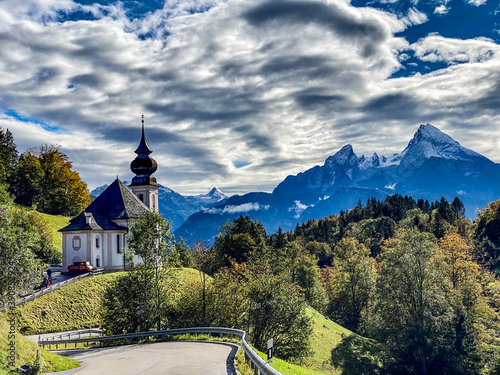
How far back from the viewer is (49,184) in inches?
3930

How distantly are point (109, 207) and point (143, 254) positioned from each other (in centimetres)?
3219

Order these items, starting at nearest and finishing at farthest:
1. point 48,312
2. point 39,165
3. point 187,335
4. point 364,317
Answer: point 187,335 < point 48,312 < point 364,317 < point 39,165

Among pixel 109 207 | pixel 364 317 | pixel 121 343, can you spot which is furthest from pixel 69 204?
pixel 121 343

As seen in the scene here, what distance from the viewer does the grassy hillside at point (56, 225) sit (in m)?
73.1

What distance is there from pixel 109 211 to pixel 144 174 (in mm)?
15169

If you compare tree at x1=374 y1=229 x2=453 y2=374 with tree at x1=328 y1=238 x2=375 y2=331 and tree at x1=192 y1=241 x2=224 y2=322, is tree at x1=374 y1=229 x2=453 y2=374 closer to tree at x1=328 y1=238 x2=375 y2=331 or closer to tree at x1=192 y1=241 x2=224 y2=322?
tree at x1=328 y1=238 x2=375 y2=331

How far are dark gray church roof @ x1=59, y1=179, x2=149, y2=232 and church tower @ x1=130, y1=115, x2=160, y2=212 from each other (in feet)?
29.2

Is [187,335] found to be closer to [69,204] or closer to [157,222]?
[157,222]

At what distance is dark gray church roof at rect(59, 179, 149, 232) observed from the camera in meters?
56.7

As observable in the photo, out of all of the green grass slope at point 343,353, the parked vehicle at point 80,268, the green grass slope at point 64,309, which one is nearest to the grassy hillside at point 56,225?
the parked vehicle at point 80,268

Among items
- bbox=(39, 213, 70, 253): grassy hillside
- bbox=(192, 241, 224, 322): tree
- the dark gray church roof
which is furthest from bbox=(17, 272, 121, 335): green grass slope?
bbox=(39, 213, 70, 253): grassy hillside

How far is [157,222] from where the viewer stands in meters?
33.6

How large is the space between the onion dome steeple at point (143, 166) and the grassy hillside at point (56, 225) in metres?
16.4

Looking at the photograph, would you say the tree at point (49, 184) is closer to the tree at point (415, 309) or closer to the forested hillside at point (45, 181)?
the forested hillside at point (45, 181)
